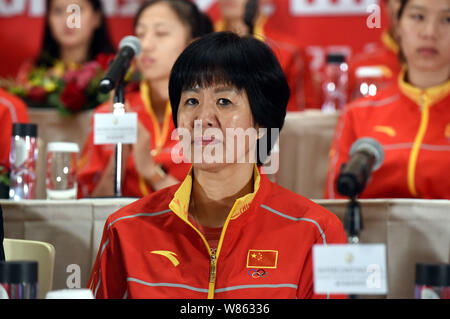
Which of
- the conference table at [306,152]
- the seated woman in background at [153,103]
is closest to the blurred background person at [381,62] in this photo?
the conference table at [306,152]

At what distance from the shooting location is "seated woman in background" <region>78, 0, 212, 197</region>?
3031 mm

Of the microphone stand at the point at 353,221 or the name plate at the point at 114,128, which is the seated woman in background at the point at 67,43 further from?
the microphone stand at the point at 353,221

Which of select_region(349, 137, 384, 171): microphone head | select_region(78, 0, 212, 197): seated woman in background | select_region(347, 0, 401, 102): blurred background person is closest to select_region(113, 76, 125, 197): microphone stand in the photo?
select_region(78, 0, 212, 197): seated woman in background

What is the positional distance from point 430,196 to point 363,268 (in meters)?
1.49

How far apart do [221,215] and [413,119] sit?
1.25 m

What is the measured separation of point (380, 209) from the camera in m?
2.25

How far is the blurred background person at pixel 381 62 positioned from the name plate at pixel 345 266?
2.38m

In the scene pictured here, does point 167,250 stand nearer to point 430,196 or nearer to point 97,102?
point 430,196

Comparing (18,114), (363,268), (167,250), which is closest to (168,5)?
(18,114)

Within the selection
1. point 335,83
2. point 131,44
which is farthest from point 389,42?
point 131,44

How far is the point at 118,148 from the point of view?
2514 millimetres

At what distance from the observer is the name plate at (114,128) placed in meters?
2.45

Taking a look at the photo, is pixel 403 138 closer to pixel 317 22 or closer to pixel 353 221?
pixel 353 221

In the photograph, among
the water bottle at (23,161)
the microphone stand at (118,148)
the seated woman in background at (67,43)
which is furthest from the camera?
the seated woman in background at (67,43)
